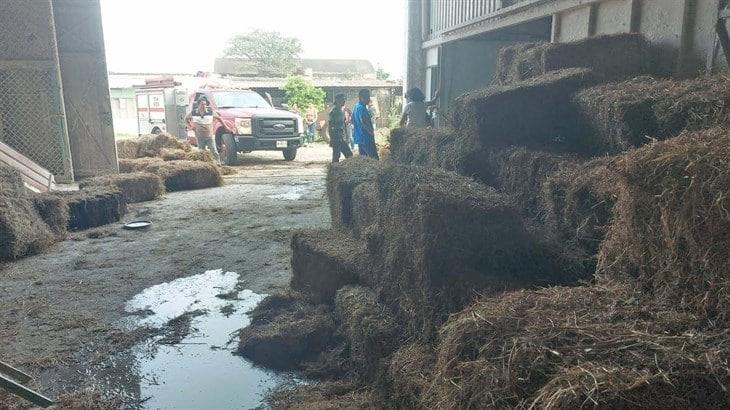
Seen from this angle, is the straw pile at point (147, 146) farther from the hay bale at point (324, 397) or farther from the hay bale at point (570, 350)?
the hay bale at point (570, 350)

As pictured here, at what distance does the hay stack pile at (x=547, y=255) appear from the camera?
171cm

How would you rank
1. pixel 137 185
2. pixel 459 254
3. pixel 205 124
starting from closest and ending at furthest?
1. pixel 459 254
2. pixel 137 185
3. pixel 205 124

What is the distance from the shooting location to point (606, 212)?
307cm

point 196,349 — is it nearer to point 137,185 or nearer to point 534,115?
point 534,115

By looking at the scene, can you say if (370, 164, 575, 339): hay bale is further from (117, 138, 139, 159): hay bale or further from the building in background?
(117, 138, 139, 159): hay bale

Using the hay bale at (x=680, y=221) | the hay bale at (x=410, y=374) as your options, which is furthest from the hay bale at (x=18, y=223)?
the hay bale at (x=680, y=221)

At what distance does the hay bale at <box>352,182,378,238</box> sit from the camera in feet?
14.6

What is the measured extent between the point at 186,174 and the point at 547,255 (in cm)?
1000

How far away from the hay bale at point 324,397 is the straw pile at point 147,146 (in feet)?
38.7

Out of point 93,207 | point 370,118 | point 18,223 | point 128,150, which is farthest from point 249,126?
point 18,223

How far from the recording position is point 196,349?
4055mm

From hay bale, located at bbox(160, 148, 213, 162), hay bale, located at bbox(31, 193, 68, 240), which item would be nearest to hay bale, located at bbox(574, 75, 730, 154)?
hay bale, located at bbox(31, 193, 68, 240)

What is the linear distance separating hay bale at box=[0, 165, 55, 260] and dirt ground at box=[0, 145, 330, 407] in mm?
188

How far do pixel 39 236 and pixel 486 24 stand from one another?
6.91m
